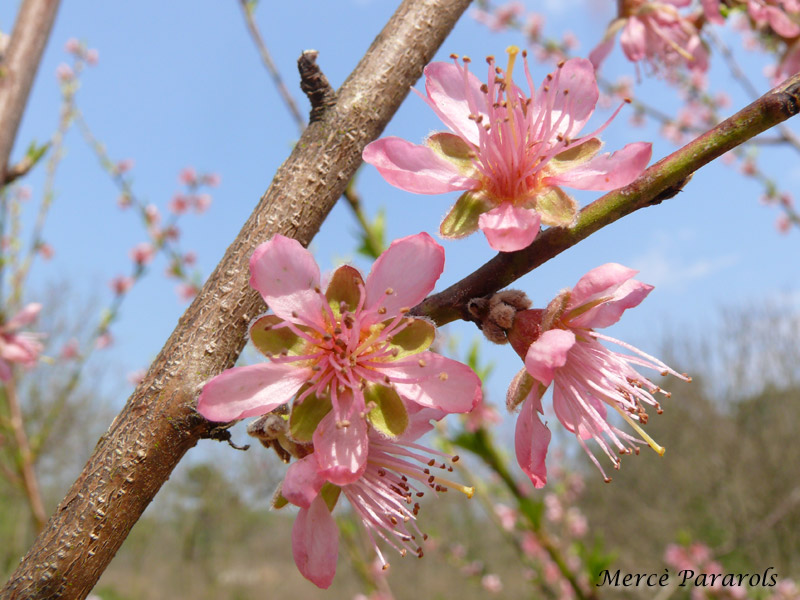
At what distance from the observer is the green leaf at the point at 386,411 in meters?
0.81

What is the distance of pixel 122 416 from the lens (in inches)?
29.9

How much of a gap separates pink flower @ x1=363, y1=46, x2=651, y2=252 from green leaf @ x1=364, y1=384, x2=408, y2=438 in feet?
0.86

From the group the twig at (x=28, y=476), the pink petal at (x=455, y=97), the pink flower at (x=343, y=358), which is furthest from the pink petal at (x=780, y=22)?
the twig at (x=28, y=476)

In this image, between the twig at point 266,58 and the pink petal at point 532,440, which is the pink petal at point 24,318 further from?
the pink petal at point 532,440

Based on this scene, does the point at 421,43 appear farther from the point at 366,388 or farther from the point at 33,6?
the point at 33,6

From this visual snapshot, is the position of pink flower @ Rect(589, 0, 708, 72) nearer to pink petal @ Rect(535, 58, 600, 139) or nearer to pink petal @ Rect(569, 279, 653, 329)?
pink petal @ Rect(535, 58, 600, 139)

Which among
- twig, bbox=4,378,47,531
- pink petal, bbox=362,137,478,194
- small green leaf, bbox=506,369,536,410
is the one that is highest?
twig, bbox=4,378,47,531

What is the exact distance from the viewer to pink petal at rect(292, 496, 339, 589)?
0.80 m

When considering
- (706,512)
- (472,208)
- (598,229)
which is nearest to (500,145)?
(472,208)

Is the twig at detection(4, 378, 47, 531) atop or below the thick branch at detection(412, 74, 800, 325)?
atop

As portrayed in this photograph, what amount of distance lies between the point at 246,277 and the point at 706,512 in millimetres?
17448

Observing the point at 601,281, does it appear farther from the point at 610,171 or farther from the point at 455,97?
the point at 455,97

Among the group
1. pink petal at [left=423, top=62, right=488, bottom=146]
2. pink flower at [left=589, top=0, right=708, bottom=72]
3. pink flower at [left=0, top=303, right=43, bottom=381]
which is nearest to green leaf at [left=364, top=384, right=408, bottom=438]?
pink petal at [left=423, top=62, right=488, bottom=146]

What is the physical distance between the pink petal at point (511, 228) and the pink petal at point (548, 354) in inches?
5.1
